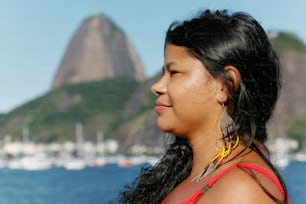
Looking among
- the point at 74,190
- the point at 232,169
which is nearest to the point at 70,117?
the point at 74,190

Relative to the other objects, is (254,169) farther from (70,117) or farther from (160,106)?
(70,117)

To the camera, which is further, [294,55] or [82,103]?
[82,103]

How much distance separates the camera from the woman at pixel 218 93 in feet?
6.82

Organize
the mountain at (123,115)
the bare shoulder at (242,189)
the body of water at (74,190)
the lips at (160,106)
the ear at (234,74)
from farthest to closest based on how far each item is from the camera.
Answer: the mountain at (123,115)
the body of water at (74,190)
the lips at (160,106)
the ear at (234,74)
the bare shoulder at (242,189)

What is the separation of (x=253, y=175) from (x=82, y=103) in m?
191

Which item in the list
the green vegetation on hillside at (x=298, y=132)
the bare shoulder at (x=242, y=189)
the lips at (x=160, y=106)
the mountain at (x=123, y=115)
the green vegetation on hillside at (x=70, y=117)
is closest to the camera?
the bare shoulder at (x=242, y=189)

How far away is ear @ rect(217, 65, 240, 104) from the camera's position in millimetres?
2075

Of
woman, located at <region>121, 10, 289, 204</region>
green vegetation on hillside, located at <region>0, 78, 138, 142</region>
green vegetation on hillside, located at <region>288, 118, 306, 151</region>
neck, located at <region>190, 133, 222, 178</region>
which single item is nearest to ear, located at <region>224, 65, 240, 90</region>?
woman, located at <region>121, 10, 289, 204</region>

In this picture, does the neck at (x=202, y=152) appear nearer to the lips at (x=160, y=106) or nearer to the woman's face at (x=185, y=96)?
the woman's face at (x=185, y=96)

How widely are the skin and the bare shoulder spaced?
0.33 ft

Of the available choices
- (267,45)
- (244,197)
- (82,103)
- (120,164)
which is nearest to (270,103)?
(267,45)

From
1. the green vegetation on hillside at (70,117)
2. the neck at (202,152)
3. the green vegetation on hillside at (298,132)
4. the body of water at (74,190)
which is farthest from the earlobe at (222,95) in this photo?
the green vegetation on hillside at (70,117)

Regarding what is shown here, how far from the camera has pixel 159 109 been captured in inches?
86.1

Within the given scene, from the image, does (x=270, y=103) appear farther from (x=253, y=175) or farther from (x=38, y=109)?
(x=38, y=109)
